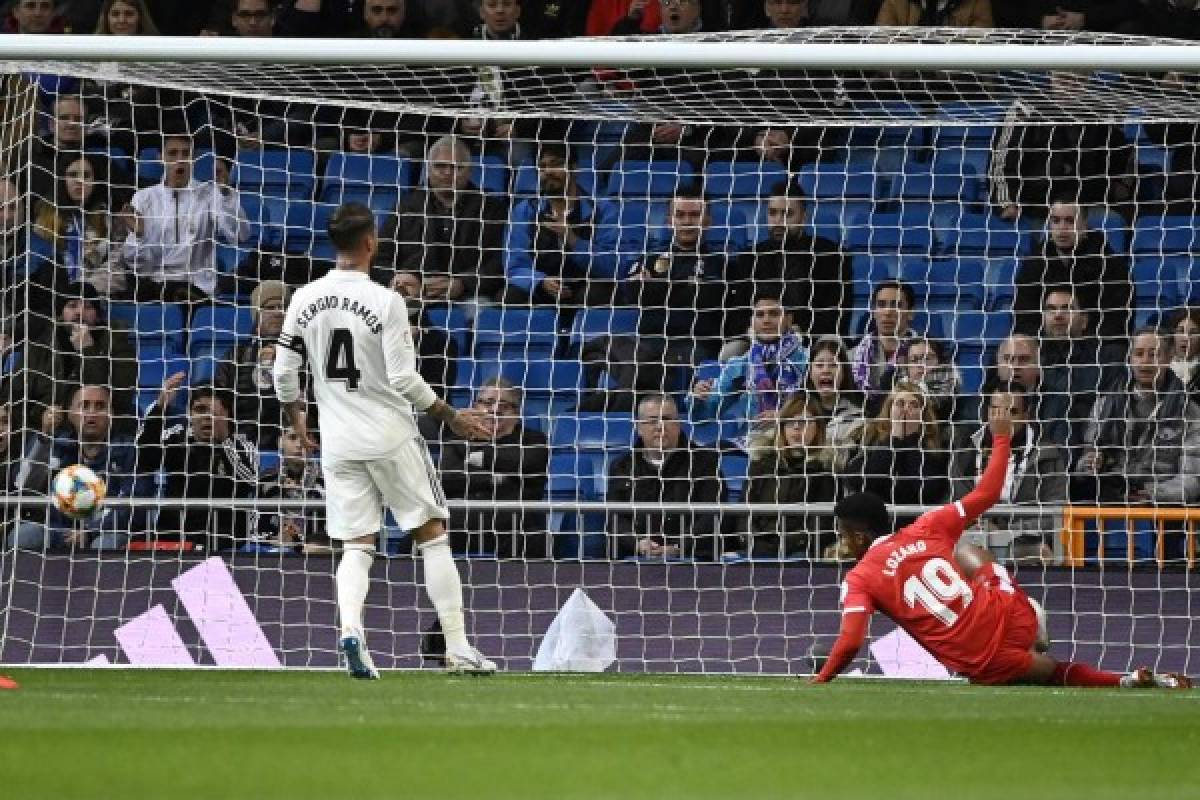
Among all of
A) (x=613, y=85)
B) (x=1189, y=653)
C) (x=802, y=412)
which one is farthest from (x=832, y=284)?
(x=1189, y=653)

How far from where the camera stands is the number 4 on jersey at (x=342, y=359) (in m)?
10.1

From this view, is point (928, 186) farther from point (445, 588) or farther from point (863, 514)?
point (445, 588)

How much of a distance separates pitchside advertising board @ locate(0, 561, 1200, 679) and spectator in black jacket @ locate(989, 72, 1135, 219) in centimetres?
283

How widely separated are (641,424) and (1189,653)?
3.31 meters

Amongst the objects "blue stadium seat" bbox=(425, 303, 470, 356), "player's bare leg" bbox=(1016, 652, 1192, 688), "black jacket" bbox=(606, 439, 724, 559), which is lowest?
"player's bare leg" bbox=(1016, 652, 1192, 688)

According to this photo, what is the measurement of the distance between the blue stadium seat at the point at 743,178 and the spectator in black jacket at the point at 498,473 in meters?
1.85

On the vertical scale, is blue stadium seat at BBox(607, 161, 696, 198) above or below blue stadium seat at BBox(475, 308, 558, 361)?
above

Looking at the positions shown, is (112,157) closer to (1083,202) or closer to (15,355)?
(15,355)

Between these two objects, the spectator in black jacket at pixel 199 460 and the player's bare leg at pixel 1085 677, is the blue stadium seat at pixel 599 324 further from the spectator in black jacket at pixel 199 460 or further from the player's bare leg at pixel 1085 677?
the player's bare leg at pixel 1085 677

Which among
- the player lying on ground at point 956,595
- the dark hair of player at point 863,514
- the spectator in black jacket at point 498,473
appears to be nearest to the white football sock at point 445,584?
the player lying on ground at point 956,595

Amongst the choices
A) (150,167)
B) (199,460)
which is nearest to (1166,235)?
(199,460)

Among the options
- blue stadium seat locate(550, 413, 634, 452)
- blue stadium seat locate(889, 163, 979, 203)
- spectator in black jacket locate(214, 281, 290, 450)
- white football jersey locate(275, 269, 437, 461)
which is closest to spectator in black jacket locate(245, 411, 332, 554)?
spectator in black jacket locate(214, 281, 290, 450)

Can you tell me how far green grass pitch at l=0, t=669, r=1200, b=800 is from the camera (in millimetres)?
5605

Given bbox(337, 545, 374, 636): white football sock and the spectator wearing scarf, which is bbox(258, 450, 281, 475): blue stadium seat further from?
the spectator wearing scarf
